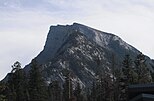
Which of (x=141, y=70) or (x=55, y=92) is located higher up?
(x=55, y=92)

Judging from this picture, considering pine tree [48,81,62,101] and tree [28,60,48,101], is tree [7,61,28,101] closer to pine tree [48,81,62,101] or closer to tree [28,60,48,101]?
tree [28,60,48,101]

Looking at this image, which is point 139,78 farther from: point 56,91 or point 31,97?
point 56,91

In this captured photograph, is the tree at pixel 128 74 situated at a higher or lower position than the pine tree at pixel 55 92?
lower

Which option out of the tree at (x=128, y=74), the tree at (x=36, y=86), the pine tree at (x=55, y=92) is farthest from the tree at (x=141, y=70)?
the pine tree at (x=55, y=92)

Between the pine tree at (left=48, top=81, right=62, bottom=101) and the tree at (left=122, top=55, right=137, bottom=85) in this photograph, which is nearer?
the tree at (left=122, top=55, right=137, bottom=85)

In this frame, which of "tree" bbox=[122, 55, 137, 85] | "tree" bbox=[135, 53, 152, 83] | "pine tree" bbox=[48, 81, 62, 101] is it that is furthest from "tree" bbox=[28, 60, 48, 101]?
"pine tree" bbox=[48, 81, 62, 101]

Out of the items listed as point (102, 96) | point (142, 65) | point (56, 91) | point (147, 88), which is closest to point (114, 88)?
point (102, 96)

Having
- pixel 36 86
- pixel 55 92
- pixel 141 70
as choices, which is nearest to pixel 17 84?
pixel 36 86

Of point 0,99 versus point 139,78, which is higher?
point 139,78

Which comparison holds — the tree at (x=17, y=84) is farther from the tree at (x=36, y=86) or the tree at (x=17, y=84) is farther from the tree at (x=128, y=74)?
the tree at (x=128, y=74)

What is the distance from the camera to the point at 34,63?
107438 millimetres

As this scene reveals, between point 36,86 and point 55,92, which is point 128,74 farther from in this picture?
point 55,92

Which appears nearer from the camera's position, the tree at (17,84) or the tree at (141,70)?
the tree at (141,70)

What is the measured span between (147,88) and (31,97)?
182 ft
